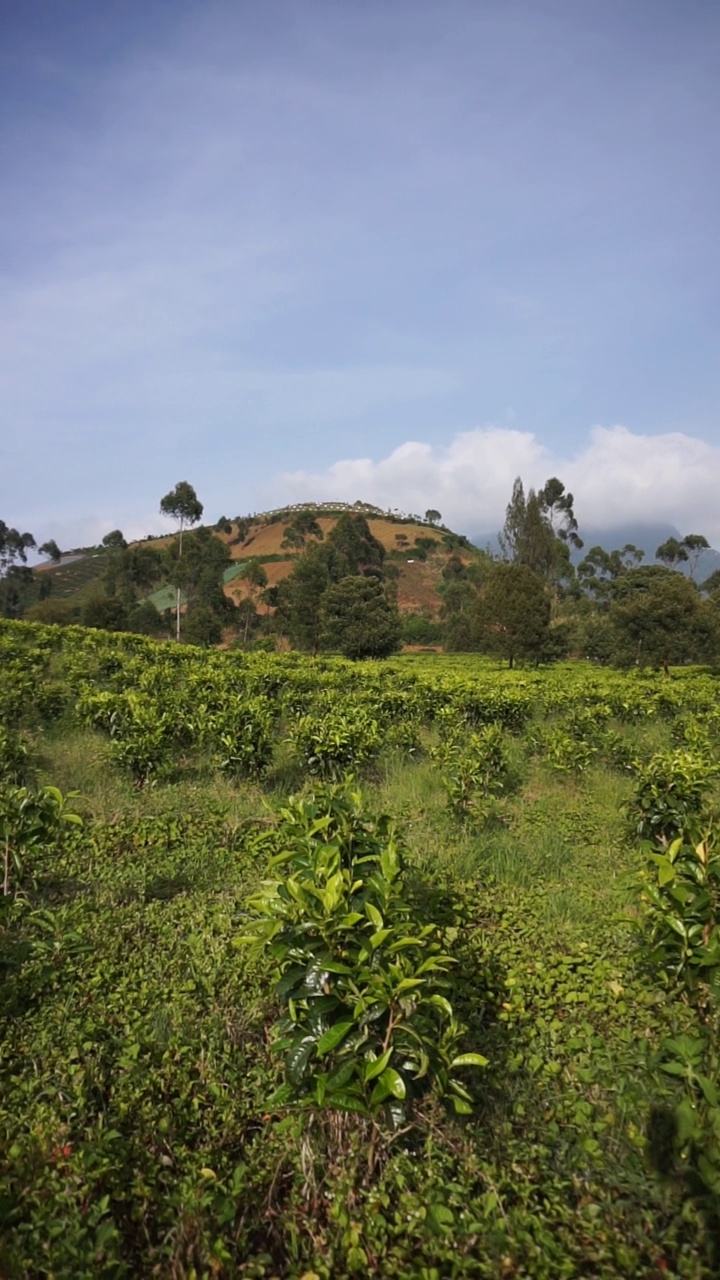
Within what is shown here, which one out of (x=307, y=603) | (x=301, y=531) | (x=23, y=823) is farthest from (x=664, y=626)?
(x=301, y=531)

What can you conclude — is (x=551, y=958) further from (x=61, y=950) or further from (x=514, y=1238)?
(x=61, y=950)

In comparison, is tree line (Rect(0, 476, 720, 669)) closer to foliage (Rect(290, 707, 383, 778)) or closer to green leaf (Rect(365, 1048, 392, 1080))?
foliage (Rect(290, 707, 383, 778))

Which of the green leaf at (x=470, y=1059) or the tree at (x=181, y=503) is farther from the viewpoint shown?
the tree at (x=181, y=503)

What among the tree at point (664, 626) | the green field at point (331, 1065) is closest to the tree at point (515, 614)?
the tree at point (664, 626)

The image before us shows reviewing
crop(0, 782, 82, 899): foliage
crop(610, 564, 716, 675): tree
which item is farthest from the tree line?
crop(0, 782, 82, 899): foliage

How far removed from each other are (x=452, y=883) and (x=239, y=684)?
841cm

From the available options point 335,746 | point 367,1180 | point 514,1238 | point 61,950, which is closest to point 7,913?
point 61,950

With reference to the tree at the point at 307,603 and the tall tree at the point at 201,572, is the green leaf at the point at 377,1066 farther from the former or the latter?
the tall tree at the point at 201,572

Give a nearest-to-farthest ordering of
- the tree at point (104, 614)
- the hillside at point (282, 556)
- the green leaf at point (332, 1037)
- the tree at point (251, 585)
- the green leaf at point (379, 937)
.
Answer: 1. the green leaf at point (332, 1037)
2. the green leaf at point (379, 937)
3. the tree at point (104, 614)
4. the tree at point (251, 585)
5. the hillside at point (282, 556)

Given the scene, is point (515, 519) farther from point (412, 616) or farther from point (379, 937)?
point (379, 937)

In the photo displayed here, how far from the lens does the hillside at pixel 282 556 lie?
88.8 metres

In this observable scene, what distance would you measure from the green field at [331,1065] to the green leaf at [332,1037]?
0.16 metres

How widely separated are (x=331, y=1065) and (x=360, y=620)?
39.6m

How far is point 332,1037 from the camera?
244 centimetres
